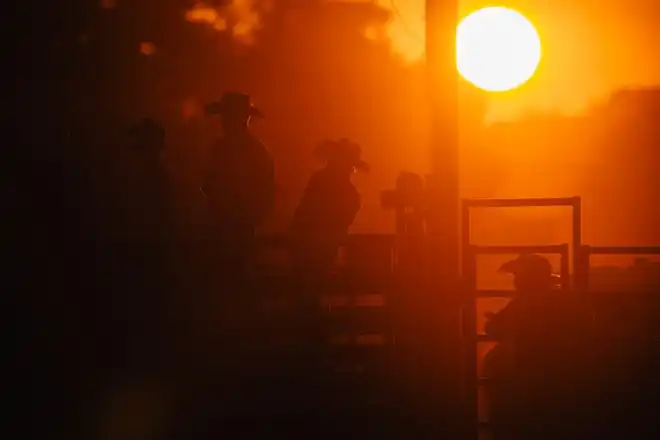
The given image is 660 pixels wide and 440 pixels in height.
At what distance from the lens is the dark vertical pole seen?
19.4ft

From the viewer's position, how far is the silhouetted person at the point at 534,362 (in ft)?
22.9

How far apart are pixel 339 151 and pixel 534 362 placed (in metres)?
1.88

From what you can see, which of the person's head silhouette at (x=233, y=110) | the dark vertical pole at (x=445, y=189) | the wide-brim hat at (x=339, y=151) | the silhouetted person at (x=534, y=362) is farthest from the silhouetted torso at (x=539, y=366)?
the person's head silhouette at (x=233, y=110)

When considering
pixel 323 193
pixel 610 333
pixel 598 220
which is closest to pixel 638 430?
pixel 610 333

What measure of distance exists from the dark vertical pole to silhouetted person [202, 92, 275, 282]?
1.13 meters

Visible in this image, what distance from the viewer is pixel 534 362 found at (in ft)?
22.9

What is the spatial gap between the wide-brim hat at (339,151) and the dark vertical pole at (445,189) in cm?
108

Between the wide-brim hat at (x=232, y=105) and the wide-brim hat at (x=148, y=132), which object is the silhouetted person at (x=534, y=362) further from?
the wide-brim hat at (x=148, y=132)

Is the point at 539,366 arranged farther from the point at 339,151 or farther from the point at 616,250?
the point at 339,151

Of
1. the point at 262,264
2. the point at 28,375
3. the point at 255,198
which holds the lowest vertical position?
the point at 28,375

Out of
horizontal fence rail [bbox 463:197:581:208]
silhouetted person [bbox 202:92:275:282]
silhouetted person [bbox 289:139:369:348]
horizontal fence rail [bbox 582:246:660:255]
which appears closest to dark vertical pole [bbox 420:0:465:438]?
silhouetted person [bbox 289:139:369:348]

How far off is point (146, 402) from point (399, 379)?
1.53m

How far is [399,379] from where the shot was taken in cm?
653

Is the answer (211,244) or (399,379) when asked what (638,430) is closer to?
(399,379)
